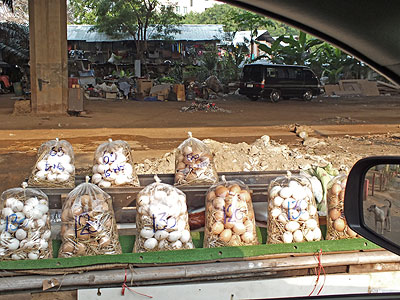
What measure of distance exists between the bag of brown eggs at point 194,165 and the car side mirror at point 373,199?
316cm

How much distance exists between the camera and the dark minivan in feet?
77.6

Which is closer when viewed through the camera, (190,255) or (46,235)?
(190,255)

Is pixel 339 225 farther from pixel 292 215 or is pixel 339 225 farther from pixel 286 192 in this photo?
pixel 286 192

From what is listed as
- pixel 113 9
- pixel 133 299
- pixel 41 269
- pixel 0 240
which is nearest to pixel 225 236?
pixel 133 299

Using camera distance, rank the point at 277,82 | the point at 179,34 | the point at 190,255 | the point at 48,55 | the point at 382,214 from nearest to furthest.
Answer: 1. the point at 382,214
2. the point at 190,255
3. the point at 48,55
4. the point at 277,82
5. the point at 179,34

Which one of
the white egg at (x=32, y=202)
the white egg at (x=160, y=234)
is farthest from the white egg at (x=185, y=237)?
the white egg at (x=32, y=202)

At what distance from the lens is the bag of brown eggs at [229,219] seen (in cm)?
390

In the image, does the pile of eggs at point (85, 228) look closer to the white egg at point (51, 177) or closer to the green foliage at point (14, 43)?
the white egg at point (51, 177)

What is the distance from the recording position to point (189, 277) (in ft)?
11.1

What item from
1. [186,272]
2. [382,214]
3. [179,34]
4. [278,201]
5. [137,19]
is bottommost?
[186,272]

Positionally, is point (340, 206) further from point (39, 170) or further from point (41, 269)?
point (39, 170)

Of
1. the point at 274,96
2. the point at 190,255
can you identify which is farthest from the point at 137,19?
A: the point at 190,255

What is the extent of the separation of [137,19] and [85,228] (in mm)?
31919

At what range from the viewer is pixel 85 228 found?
3.74 m
